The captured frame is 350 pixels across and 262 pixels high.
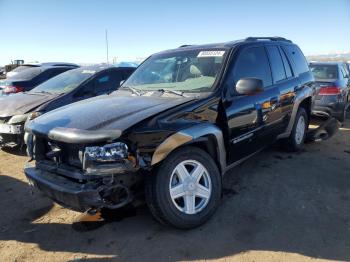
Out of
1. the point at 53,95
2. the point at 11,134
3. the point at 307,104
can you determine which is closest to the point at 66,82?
the point at 53,95

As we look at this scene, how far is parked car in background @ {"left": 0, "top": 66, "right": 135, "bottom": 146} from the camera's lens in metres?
6.10

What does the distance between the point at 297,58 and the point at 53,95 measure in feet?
15.2

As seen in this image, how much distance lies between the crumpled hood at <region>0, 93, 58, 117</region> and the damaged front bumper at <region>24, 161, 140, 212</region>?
3281 mm

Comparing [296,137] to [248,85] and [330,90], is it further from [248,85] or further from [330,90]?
[330,90]

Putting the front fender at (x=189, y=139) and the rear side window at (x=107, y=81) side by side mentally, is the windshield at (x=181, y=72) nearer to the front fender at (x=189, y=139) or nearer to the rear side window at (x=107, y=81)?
the front fender at (x=189, y=139)

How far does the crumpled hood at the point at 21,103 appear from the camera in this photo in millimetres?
6254

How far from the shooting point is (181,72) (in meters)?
4.46

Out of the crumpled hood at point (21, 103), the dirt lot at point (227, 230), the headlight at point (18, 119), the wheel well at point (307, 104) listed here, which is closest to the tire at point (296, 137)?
the wheel well at point (307, 104)

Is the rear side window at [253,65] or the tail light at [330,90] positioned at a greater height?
the rear side window at [253,65]

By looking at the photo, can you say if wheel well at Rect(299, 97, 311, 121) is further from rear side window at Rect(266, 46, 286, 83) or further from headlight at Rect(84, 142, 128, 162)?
headlight at Rect(84, 142, 128, 162)

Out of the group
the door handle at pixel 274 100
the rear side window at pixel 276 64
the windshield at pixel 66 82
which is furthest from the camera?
the windshield at pixel 66 82

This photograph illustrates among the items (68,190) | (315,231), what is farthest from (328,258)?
(68,190)

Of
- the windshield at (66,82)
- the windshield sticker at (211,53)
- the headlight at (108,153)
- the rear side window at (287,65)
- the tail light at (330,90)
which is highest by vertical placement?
the windshield sticker at (211,53)

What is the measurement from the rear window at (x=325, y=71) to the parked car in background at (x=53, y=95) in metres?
4.85
